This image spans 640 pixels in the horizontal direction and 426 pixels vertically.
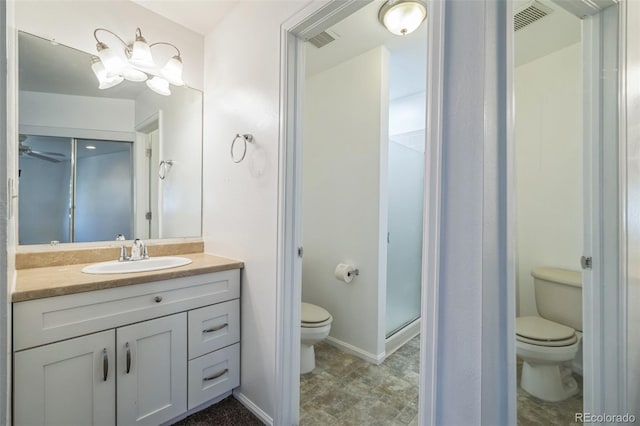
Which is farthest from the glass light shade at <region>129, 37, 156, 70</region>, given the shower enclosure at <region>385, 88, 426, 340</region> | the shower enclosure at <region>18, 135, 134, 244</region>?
the shower enclosure at <region>385, 88, 426, 340</region>

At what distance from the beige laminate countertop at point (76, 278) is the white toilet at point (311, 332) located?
633 mm

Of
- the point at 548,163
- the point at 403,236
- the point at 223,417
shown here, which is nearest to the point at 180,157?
the point at 223,417

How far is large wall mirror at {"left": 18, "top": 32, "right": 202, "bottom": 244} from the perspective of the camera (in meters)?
1.47

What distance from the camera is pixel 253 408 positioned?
5.08ft

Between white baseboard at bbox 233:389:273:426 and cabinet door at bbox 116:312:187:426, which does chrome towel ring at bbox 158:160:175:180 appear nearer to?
cabinet door at bbox 116:312:187:426

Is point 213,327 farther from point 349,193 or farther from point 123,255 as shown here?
point 349,193

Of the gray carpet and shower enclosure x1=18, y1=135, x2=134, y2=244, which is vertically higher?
shower enclosure x1=18, y1=135, x2=134, y2=244

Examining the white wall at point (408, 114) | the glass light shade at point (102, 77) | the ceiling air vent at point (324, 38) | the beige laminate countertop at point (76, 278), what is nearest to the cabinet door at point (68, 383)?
the beige laminate countertop at point (76, 278)

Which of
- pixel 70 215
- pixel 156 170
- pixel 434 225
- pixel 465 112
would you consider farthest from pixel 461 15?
pixel 70 215

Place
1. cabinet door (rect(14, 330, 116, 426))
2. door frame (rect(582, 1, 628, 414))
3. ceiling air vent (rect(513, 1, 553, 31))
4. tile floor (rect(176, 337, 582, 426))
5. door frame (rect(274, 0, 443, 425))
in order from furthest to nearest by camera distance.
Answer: tile floor (rect(176, 337, 582, 426)), door frame (rect(274, 0, 443, 425)), cabinet door (rect(14, 330, 116, 426)), door frame (rect(582, 1, 628, 414)), ceiling air vent (rect(513, 1, 553, 31))

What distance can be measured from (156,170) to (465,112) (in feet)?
6.18

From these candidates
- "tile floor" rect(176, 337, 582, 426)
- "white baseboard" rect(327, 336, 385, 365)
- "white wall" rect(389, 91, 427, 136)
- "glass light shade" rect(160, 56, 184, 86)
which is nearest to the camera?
"tile floor" rect(176, 337, 582, 426)

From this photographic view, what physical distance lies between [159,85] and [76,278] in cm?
126

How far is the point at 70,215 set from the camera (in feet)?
5.17
